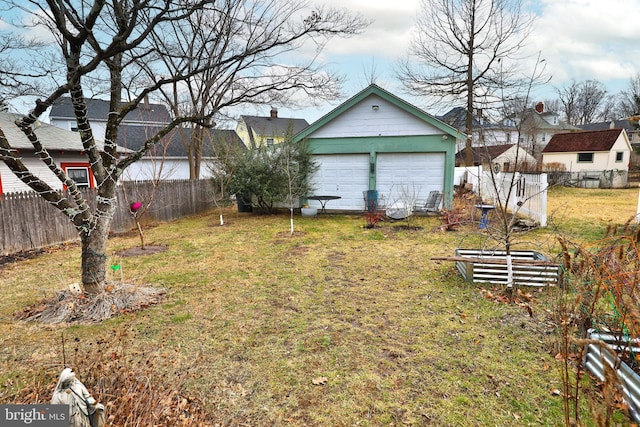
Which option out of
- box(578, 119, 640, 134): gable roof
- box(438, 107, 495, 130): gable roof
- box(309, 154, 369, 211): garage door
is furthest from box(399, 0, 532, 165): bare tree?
box(578, 119, 640, 134): gable roof

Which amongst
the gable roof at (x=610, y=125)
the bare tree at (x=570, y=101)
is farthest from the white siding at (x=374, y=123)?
the bare tree at (x=570, y=101)

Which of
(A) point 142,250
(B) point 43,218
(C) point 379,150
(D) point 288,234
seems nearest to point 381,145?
(C) point 379,150

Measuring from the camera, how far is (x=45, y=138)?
11.5 m

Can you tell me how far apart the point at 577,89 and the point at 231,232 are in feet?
184

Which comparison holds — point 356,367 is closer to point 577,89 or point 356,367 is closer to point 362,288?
point 362,288

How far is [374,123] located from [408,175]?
2362 millimetres

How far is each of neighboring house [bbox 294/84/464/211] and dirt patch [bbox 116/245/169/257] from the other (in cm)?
675

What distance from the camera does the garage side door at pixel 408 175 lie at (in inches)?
479

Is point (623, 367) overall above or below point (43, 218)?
below

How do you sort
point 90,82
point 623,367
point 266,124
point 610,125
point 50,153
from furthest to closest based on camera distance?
point 610,125 → point 266,124 → point 50,153 → point 90,82 → point 623,367

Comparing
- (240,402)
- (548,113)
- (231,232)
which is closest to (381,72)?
(231,232)

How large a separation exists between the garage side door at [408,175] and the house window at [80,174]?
11.2m

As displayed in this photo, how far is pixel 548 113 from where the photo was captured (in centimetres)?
4303

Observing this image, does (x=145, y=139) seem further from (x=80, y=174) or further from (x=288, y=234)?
(x=288, y=234)
